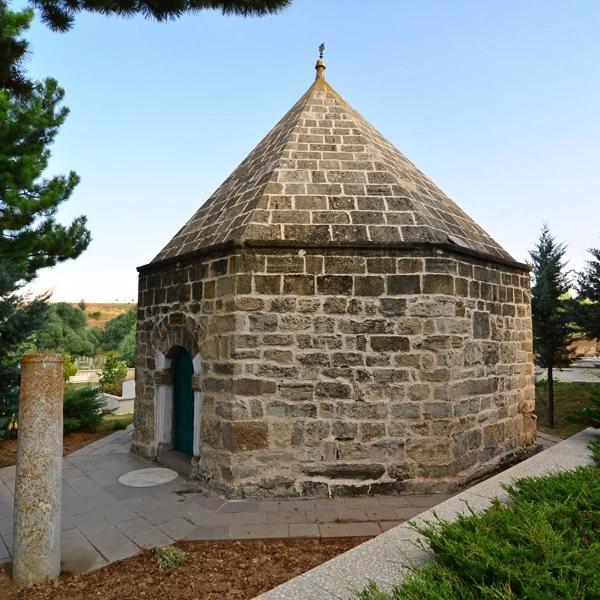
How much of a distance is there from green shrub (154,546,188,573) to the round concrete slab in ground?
2144 millimetres

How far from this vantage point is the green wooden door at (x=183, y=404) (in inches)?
Result: 265

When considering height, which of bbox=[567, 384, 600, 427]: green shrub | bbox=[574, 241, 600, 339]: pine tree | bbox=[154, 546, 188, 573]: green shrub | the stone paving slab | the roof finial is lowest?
the stone paving slab

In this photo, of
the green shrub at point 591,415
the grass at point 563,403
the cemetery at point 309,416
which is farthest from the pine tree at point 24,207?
the grass at point 563,403

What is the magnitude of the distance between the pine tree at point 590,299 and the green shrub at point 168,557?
1436 centimetres

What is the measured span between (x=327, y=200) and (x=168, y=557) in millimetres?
4522

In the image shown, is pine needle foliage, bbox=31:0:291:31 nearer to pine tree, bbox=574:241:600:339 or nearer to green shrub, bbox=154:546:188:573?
green shrub, bbox=154:546:188:573

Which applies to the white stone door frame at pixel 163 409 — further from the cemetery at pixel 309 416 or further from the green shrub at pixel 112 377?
the green shrub at pixel 112 377

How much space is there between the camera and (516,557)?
2.40 m

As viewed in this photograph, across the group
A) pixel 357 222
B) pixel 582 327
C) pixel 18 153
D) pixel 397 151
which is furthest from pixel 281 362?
pixel 582 327

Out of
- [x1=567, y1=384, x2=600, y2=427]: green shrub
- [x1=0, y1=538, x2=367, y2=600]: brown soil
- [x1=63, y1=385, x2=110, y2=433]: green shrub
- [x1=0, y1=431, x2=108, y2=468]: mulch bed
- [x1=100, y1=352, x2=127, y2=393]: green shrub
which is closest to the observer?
→ [x1=0, y1=538, x2=367, y2=600]: brown soil

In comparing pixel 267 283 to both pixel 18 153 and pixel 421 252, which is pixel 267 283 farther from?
pixel 18 153

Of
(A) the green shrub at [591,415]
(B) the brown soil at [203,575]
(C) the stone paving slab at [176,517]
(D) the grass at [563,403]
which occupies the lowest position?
(D) the grass at [563,403]

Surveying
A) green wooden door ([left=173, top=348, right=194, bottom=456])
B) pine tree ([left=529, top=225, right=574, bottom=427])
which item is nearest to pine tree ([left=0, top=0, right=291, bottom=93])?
green wooden door ([left=173, top=348, right=194, bottom=456])

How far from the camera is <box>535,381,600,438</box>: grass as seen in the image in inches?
506
